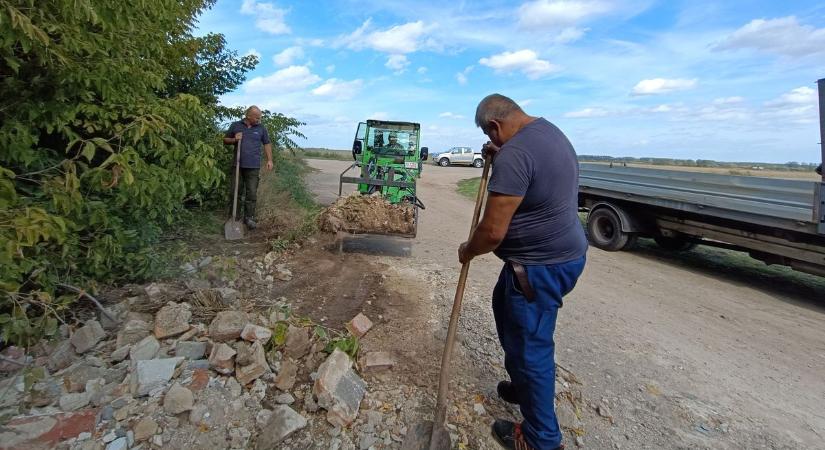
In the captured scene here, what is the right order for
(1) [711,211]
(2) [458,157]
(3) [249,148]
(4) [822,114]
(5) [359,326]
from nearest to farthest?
(5) [359,326]
(4) [822,114]
(1) [711,211]
(3) [249,148]
(2) [458,157]

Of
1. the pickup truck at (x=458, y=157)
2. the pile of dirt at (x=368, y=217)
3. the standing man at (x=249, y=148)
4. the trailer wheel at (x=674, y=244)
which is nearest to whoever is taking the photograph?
the pile of dirt at (x=368, y=217)

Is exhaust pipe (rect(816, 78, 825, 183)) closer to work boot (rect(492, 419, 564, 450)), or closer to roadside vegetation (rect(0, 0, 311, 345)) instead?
work boot (rect(492, 419, 564, 450))

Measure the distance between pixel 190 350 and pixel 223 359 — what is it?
30 cm

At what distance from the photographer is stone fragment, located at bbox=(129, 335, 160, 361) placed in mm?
2847

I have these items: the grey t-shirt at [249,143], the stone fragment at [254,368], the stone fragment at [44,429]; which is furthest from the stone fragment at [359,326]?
the grey t-shirt at [249,143]

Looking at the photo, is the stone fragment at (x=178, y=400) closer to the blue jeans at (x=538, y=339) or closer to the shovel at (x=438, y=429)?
the shovel at (x=438, y=429)

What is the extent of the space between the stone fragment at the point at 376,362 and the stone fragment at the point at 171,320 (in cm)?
128

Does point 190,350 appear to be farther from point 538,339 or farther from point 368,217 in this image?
point 368,217

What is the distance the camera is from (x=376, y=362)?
3.12 m

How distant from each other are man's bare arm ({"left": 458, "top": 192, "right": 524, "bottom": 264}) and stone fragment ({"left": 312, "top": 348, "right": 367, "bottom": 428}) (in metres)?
1.22

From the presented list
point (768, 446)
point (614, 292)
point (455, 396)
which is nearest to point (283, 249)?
point (455, 396)

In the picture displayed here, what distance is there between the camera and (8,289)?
225 cm

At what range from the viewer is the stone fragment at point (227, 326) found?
304 centimetres

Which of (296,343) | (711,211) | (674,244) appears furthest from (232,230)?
(674,244)
